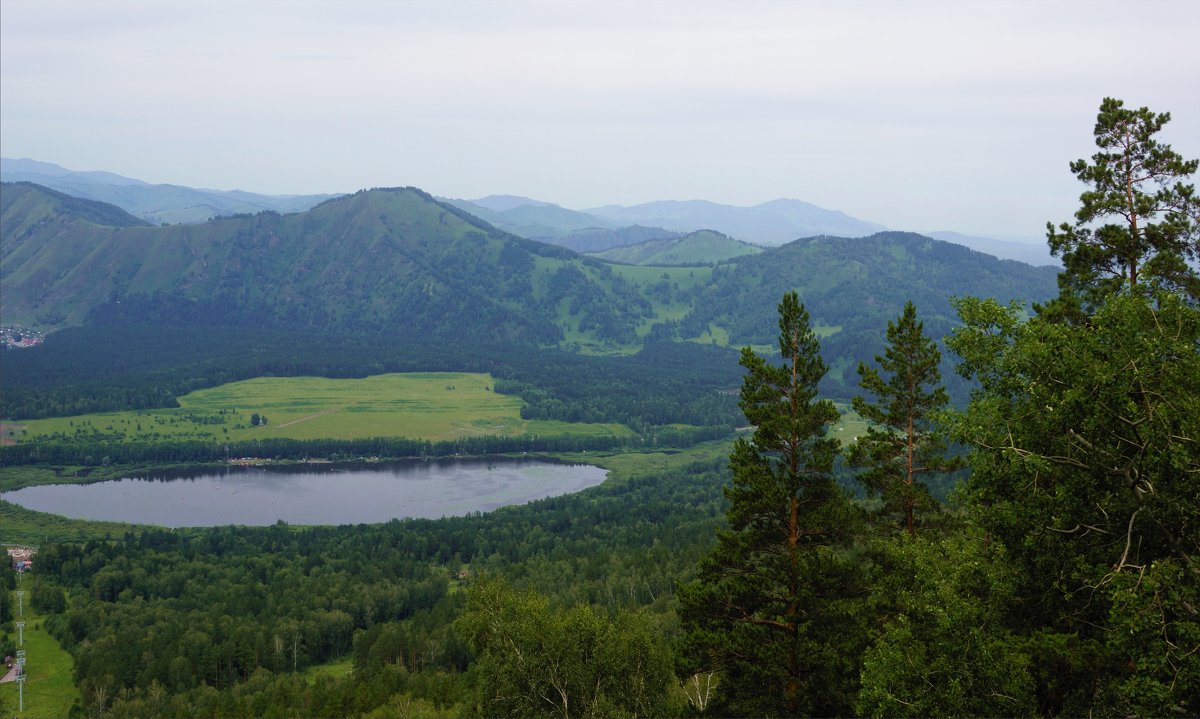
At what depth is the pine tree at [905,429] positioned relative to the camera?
109ft

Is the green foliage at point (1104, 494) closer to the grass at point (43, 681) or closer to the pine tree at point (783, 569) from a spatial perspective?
the pine tree at point (783, 569)

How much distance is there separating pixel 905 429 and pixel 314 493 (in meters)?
141

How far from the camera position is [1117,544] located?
680 inches

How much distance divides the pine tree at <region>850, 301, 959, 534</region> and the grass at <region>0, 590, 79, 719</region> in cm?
6612

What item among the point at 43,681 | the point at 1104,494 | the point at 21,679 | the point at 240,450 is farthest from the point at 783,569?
the point at 240,450

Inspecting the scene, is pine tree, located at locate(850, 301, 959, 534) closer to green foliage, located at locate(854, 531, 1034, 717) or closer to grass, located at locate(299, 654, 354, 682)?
green foliage, located at locate(854, 531, 1034, 717)

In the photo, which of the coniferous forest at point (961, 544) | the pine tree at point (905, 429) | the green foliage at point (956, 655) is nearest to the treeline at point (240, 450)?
the coniferous forest at point (961, 544)

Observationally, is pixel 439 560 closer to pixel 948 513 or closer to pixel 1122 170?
pixel 948 513

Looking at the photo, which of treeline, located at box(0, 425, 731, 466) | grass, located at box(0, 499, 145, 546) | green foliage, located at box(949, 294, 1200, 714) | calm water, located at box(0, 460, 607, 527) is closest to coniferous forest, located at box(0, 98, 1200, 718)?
green foliage, located at box(949, 294, 1200, 714)

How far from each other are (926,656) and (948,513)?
16487 mm

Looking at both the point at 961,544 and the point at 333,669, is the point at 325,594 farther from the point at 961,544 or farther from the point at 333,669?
the point at 961,544

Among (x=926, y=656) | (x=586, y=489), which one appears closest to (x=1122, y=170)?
(x=926, y=656)

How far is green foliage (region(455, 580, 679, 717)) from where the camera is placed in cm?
3117

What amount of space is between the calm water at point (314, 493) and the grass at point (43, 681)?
165 ft
